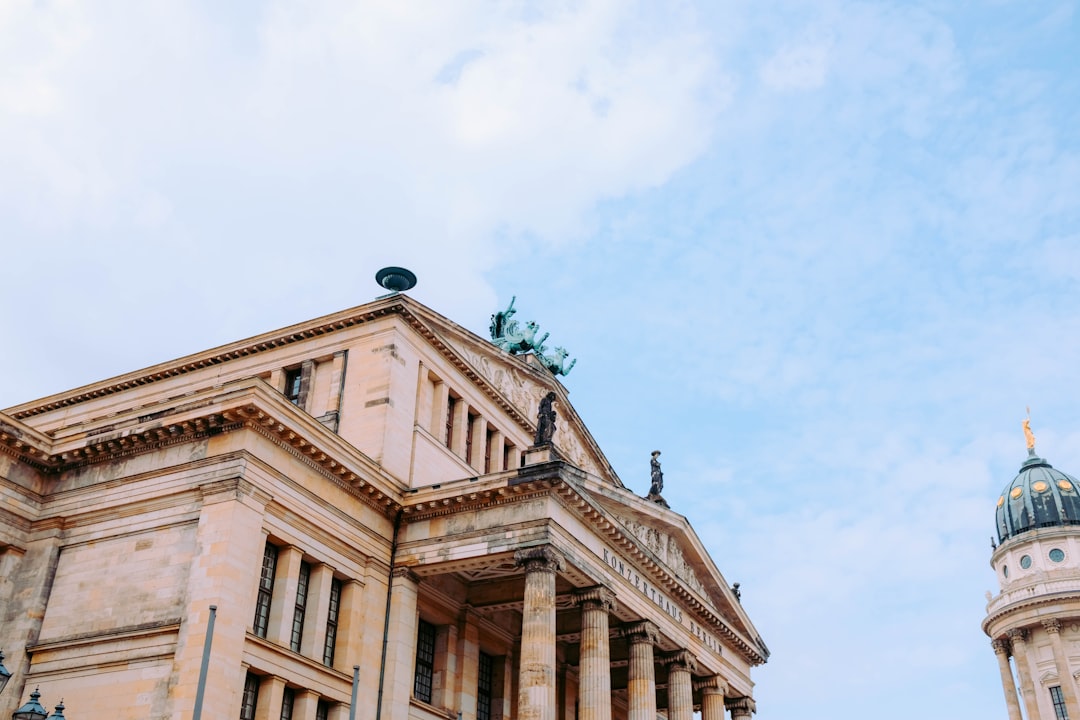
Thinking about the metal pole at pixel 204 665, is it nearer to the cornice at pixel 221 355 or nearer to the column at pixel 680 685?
the cornice at pixel 221 355

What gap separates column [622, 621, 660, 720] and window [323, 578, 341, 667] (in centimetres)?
1009

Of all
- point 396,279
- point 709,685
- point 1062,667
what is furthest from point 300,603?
point 1062,667

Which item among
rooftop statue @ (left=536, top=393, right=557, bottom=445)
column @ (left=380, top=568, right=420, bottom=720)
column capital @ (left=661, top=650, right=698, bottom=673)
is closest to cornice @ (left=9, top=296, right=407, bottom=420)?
rooftop statue @ (left=536, top=393, right=557, bottom=445)

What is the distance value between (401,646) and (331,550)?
11.9 feet

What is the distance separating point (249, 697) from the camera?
25.5 meters

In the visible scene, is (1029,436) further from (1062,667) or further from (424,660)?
(424,660)

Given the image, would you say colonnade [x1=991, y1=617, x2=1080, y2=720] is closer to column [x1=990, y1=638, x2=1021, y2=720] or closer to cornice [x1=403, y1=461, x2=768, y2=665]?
column [x1=990, y1=638, x2=1021, y2=720]

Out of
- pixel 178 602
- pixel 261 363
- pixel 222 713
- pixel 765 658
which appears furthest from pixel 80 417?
pixel 765 658

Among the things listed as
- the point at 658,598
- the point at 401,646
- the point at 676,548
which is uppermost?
the point at 676,548

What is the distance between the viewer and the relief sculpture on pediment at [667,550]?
34656mm

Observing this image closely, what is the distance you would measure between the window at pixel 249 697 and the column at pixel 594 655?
9434 mm

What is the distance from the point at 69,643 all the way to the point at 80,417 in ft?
52.6

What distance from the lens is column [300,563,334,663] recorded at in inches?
1085

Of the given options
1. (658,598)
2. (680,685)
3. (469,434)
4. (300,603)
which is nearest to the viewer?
(300,603)
